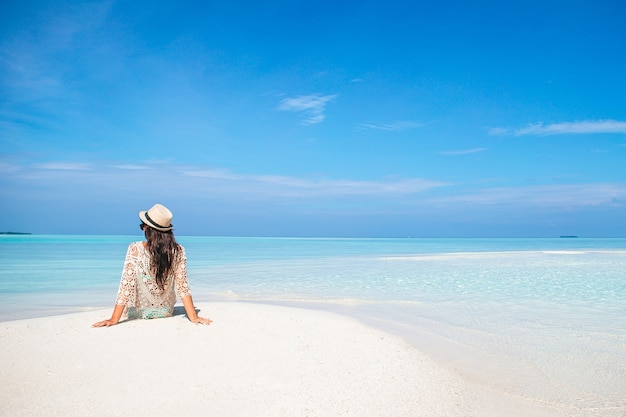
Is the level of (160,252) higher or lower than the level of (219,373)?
higher

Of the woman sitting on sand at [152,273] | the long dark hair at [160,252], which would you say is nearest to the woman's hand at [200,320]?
the woman sitting on sand at [152,273]

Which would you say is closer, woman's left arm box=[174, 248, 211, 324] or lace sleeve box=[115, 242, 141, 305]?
lace sleeve box=[115, 242, 141, 305]

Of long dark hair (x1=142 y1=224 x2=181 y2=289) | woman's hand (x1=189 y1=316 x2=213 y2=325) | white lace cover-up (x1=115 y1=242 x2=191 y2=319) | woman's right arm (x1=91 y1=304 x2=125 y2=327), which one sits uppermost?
long dark hair (x1=142 y1=224 x2=181 y2=289)

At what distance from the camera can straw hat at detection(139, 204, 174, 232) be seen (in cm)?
486

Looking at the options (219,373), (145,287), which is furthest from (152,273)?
(219,373)

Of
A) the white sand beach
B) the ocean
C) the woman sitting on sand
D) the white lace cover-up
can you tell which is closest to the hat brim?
the woman sitting on sand

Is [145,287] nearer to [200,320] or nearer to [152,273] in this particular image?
[152,273]

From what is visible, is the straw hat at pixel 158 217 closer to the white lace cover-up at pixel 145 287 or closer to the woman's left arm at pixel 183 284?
the white lace cover-up at pixel 145 287

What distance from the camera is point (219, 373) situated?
12.1 ft

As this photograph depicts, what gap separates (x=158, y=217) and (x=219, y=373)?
2.00 metres

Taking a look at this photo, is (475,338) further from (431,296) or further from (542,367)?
(431,296)

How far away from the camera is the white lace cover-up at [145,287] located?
4.94 meters

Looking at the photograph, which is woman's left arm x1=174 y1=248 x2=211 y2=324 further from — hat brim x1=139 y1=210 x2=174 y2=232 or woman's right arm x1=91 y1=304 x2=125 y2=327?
woman's right arm x1=91 y1=304 x2=125 y2=327

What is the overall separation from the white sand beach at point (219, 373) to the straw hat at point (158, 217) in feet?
3.67
